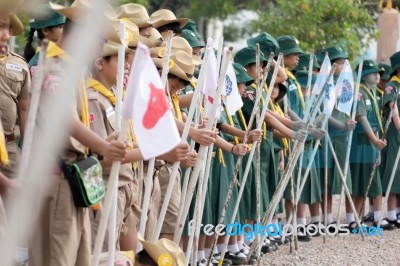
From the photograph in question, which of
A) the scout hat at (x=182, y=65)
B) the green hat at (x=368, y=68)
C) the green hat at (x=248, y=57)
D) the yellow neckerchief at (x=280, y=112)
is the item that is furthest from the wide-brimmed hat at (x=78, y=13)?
the green hat at (x=368, y=68)

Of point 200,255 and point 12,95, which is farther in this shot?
point 200,255

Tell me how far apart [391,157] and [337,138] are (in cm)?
100

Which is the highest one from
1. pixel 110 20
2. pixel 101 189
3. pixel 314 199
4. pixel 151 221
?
pixel 110 20

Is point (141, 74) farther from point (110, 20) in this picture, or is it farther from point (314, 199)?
point (314, 199)

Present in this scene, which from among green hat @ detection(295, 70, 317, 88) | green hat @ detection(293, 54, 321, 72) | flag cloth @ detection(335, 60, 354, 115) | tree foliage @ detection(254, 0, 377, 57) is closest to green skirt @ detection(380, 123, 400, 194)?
green hat @ detection(293, 54, 321, 72)

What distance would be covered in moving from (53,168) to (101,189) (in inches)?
11.2

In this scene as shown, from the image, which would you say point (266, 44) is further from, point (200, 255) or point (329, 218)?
point (329, 218)

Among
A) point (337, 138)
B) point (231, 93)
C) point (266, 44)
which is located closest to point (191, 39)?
point (231, 93)

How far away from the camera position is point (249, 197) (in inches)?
370

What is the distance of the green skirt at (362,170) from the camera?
11.5m

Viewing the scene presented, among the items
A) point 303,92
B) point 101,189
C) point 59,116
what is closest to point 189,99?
point 101,189

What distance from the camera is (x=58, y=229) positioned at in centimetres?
524

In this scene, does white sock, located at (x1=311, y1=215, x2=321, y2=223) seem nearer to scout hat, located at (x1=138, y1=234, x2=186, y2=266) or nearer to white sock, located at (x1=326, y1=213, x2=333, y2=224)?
white sock, located at (x1=326, y1=213, x2=333, y2=224)

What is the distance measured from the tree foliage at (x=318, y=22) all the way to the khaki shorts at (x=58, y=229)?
368 inches
